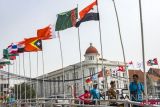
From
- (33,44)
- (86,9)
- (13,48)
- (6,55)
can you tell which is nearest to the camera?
(86,9)

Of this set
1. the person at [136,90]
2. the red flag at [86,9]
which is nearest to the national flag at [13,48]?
the red flag at [86,9]

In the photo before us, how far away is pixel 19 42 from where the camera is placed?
123 feet

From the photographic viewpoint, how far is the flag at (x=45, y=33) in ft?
99.2

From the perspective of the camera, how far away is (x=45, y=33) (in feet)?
100

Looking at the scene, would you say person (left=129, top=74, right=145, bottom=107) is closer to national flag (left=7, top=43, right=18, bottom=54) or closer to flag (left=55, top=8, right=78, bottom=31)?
flag (left=55, top=8, right=78, bottom=31)

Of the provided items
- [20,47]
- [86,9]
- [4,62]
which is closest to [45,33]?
[20,47]

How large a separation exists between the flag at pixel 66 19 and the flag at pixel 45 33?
92.9 inches

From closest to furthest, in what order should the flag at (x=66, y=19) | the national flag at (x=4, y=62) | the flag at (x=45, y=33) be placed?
the flag at (x=66, y=19)
the flag at (x=45, y=33)
the national flag at (x=4, y=62)

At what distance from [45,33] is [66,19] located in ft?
13.1

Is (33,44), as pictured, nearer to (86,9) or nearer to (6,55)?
(6,55)

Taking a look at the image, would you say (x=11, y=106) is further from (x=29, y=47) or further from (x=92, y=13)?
(x=92, y=13)

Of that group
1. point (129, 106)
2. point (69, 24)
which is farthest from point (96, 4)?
point (129, 106)

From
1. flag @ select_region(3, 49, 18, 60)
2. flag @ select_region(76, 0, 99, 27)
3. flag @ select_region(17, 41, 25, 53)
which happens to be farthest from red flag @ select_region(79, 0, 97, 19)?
flag @ select_region(3, 49, 18, 60)

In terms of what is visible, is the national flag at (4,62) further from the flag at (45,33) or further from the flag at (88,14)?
the flag at (88,14)
